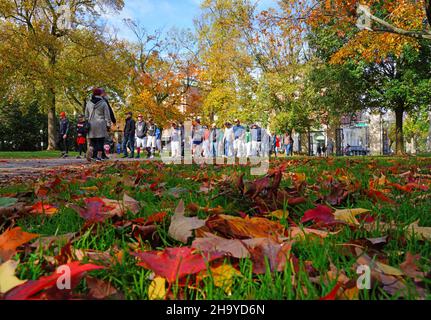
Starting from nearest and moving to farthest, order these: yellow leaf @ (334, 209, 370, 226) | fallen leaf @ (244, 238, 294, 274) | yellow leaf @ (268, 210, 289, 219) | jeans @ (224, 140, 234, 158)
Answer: fallen leaf @ (244, 238, 294, 274) < yellow leaf @ (334, 209, 370, 226) < yellow leaf @ (268, 210, 289, 219) < jeans @ (224, 140, 234, 158)

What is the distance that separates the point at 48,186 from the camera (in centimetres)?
349

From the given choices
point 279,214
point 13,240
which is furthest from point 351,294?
point 13,240

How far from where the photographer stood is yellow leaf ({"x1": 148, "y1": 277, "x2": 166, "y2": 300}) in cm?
103

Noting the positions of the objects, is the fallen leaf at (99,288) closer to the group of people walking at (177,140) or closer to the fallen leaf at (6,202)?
the fallen leaf at (6,202)

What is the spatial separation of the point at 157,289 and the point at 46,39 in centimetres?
2844

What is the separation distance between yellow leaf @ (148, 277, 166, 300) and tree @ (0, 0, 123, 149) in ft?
87.4

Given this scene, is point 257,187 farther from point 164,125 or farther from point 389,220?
point 164,125

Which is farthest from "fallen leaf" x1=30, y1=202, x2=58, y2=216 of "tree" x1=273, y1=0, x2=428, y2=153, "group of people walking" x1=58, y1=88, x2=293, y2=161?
"tree" x1=273, y1=0, x2=428, y2=153

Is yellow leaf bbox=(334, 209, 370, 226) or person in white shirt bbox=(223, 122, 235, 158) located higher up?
person in white shirt bbox=(223, 122, 235, 158)

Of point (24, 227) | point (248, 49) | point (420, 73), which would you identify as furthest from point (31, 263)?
point (248, 49)

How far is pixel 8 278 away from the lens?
106 centimetres

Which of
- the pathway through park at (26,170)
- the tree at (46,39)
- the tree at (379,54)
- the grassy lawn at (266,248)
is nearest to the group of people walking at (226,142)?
the tree at (379,54)

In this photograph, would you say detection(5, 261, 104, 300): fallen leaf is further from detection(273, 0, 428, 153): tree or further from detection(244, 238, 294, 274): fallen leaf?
detection(273, 0, 428, 153): tree

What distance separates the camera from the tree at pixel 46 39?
81.7 ft
